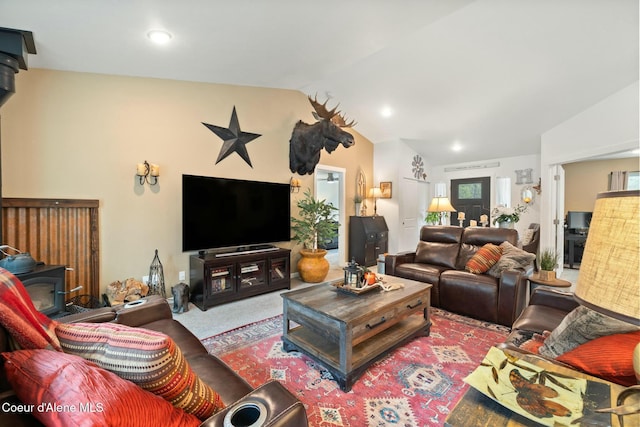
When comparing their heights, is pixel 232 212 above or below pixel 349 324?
above

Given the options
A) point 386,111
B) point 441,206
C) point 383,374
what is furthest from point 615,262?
point 386,111

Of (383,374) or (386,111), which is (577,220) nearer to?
(386,111)

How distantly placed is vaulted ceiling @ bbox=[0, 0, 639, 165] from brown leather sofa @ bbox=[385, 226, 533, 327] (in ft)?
7.05

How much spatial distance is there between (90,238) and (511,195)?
745 centimetres

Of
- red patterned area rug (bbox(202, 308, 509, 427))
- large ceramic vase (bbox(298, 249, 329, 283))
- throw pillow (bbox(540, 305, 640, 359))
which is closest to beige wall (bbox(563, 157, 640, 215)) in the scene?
red patterned area rug (bbox(202, 308, 509, 427))

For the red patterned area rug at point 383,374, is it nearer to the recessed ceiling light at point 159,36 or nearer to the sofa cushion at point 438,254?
the sofa cushion at point 438,254

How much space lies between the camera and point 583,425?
2.55ft

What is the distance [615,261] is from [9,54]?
3.75m

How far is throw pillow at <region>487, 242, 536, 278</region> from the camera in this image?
2879mm

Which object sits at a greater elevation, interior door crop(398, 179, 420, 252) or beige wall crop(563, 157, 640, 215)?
beige wall crop(563, 157, 640, 215)

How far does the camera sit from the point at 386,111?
16.4ft

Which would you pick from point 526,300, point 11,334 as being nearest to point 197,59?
point 11,334

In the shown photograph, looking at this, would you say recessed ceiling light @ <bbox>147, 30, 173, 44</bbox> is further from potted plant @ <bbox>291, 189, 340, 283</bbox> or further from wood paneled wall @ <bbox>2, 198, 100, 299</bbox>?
potted plant @ <bbox>291, 189, 340, 283</bbox>

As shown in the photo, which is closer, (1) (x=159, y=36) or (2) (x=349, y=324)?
(2) (x=349, y=324)
